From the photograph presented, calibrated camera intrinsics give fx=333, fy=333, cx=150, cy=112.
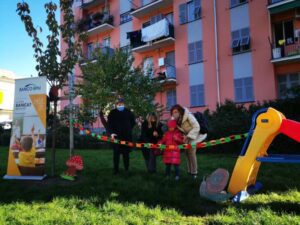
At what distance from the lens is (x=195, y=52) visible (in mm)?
25094

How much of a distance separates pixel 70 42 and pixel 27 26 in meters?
1.23

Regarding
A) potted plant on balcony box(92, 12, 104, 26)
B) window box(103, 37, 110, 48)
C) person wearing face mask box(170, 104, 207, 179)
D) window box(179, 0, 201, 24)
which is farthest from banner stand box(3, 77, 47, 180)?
potted plant on balcony box(92, 12, 104, 26)

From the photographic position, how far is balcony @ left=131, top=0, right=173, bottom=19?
2744 centimetres

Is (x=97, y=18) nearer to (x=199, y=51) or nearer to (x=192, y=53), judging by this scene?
(x=192, y=53)

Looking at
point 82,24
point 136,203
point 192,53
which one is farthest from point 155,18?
point 136,203

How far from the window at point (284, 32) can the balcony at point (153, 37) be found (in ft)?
25.9

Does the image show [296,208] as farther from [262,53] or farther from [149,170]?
[262,53]

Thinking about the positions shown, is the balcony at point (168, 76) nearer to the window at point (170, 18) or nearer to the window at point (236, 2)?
the window at point (170, 18)

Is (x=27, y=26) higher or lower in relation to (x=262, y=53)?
lower

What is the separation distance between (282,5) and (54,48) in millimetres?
16424

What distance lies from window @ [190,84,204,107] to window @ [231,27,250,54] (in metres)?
3.56

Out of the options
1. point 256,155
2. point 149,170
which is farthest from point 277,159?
point 149,170

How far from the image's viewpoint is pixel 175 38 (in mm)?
26547

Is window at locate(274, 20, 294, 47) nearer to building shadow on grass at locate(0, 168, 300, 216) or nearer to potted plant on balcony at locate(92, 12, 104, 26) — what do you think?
building shadow on grass at locate(0, 168, 300, 216)
